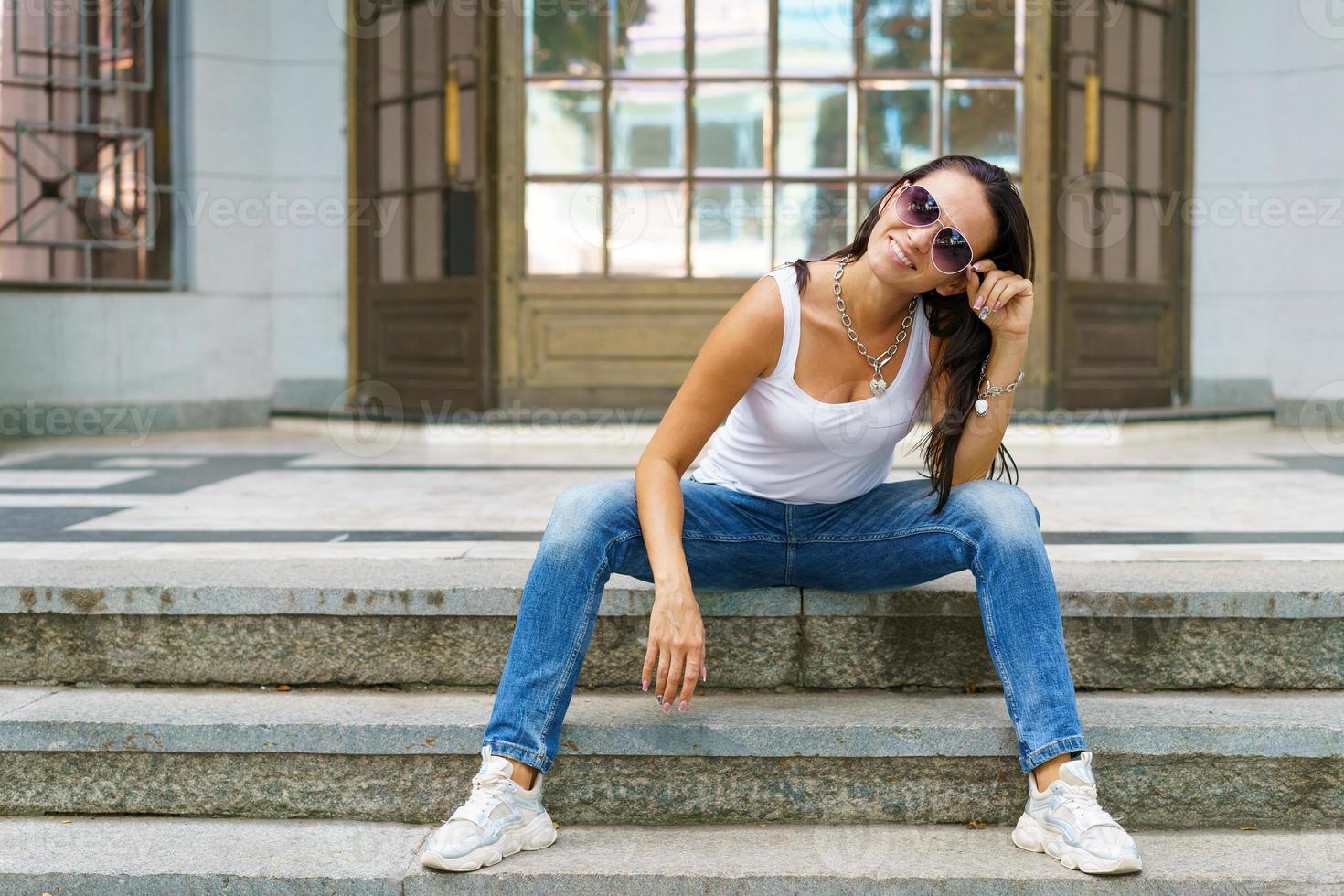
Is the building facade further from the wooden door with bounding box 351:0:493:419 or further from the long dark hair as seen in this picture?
the long dark hair

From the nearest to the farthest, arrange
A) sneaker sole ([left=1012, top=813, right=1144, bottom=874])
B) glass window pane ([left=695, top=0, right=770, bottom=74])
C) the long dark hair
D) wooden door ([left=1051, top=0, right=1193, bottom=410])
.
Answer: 1. sneaker sole ([left=1012, top=813, right=1144, bottom=874])
2. the long dark hair
3. glass window pane ([left=695, top=0, right=770, bottom=74])
4. wooden door ([left=1051, top=0, right=1193, bottom=410])

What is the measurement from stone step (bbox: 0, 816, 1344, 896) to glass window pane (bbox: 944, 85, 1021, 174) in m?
4.26

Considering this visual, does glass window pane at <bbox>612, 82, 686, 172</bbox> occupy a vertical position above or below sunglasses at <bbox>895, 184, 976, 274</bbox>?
above

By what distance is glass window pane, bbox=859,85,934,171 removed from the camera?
577 cm

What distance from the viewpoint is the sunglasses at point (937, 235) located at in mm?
1951

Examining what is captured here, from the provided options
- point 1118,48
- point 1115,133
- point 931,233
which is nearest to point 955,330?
point 931,233

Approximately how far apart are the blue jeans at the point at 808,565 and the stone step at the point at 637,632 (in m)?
0.11

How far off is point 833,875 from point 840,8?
15.2ft

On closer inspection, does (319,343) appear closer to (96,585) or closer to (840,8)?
(840,8)

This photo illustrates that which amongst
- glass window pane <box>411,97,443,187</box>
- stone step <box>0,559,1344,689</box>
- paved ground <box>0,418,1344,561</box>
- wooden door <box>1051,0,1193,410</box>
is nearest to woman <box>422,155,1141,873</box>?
stone step <box>0,559,1344,689</box>

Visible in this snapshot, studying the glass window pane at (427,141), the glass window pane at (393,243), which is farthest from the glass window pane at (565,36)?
the glass window pane at (393,243)

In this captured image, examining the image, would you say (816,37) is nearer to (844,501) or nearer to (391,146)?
(391,146)

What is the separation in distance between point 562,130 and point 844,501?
4015 millimetres

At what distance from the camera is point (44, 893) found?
6.33ft
